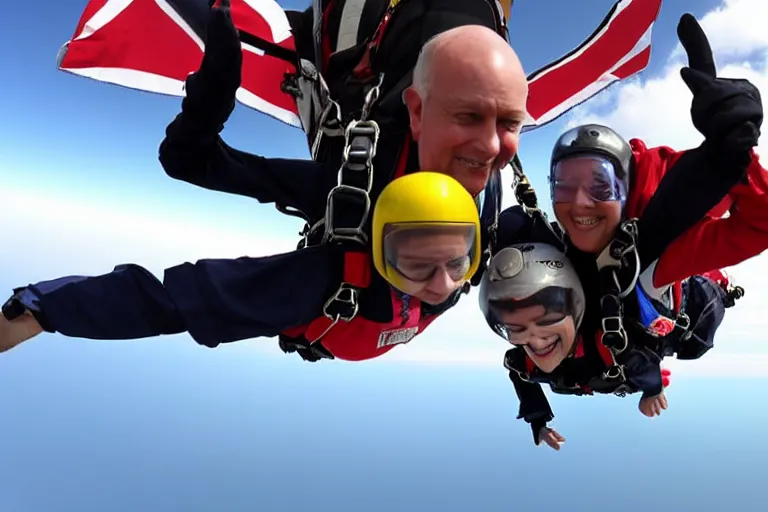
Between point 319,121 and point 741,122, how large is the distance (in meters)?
1.48

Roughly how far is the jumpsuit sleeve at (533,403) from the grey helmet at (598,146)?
1458 mm

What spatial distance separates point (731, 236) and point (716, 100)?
1.95 feet

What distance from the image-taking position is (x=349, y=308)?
7.13ft

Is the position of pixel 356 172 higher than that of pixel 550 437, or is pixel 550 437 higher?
pixel 356 172

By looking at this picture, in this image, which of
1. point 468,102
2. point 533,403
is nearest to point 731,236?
point 468,102

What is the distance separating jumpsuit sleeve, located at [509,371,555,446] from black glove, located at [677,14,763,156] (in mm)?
2018

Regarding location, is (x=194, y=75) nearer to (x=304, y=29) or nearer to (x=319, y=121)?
(x=319, y=121)

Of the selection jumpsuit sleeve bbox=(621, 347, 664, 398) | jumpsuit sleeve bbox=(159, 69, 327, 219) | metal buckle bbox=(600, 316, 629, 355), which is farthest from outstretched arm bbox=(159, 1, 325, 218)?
jumpsuit sleeve bbox=(621, 347, 664, 398)

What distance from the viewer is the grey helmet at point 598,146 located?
2.57 meters

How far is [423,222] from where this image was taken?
1828mm

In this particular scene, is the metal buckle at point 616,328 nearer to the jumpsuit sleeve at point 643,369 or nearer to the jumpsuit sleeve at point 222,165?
the jumpsuit sleeve at point 643,369

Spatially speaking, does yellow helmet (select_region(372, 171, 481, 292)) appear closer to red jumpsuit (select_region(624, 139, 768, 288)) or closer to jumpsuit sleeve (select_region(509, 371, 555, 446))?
red jumpsuit (select_region(624, 139, 768, 288))

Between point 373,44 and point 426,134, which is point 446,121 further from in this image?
point 373,44

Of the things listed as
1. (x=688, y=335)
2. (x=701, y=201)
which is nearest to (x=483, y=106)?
(x=701, y=201)
